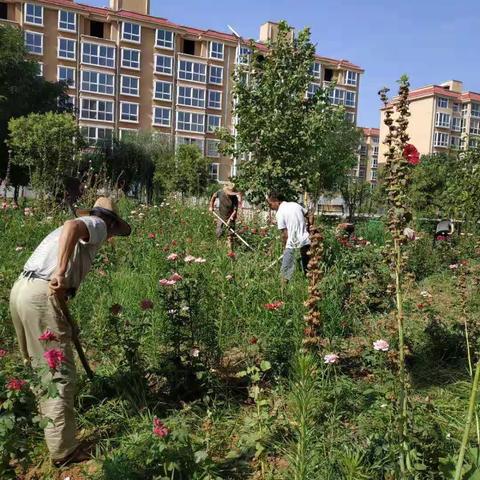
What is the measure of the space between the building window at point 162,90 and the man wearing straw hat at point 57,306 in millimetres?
56725

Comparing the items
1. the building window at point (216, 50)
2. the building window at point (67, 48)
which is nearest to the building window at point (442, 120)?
the building window at point (216, 50)

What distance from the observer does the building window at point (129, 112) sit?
55.3 metres

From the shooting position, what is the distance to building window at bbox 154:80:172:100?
57281mm

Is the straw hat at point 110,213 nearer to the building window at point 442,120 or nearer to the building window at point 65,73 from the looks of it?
the building window at point 65,73

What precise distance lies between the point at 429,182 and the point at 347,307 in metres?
34.8

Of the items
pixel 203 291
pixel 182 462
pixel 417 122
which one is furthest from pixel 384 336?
pixel 417 122

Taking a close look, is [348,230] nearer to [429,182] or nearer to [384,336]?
[384,336]

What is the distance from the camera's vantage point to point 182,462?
2.65 m

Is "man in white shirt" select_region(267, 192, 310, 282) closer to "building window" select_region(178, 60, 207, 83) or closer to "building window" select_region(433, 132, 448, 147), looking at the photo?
"building window" select_region(178, 60, 207, 83)

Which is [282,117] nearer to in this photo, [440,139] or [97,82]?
[97,82]

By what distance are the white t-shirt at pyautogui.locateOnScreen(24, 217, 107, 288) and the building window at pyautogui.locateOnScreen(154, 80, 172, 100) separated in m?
56.7

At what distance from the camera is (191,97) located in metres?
59.1

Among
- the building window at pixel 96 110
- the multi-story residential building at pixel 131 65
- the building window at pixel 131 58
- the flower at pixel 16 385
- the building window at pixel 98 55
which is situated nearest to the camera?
the flower at pixel 16 385

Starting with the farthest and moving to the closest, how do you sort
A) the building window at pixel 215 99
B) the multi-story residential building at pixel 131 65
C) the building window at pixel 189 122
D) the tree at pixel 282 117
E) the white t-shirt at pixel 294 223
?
1. the building window at pixel 215 99
2. the building window at pixel 189 122
3. the multi-story residential building at pixel 131 65
4. the tree at pixel 282 117
5. the white t-shirt at pixel 294 223
